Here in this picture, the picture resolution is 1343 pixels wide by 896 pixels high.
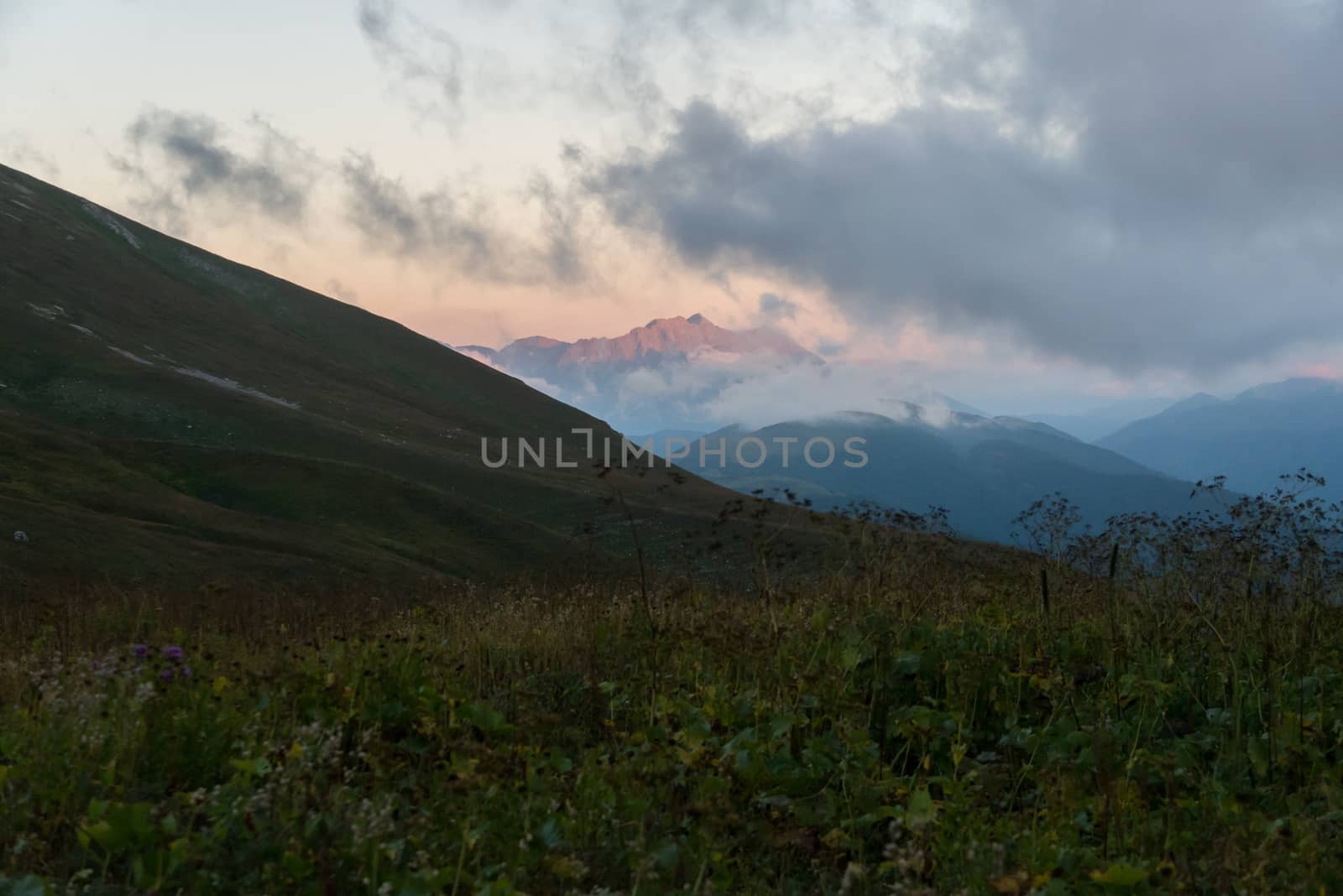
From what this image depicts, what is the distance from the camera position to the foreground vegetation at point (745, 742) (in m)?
3.72

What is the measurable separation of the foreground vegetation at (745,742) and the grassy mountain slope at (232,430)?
2060 millimetres

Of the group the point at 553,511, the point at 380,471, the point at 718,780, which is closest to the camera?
the point at 718,780

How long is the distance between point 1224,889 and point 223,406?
89.8 metres

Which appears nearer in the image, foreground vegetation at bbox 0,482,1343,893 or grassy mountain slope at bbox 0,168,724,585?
foreground vegetation at bbox 0,482,1343,893

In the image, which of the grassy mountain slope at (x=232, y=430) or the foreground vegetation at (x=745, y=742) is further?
the grassy mountain slope at (x=232, y=430)

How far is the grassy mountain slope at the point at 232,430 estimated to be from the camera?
4284 cm

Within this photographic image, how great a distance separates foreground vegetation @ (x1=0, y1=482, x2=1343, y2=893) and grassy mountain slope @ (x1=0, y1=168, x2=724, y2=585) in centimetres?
A: 206

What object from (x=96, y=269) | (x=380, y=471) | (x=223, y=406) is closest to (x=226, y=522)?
(x=380, y=471)

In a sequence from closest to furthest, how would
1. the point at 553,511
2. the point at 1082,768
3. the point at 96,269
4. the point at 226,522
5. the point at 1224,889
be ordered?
1. the point at 1224,889
2. the point at 1082,768
3. the point at 226,522
4. the point at 553,511
5. the point at 96,269

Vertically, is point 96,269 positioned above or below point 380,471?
above

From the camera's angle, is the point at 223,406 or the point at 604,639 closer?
the point at 604,639

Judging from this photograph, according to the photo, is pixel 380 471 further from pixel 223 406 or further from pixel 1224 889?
pixel 1224 889

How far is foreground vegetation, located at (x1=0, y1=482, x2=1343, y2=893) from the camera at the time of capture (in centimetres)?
372

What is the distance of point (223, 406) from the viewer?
8312 cm
